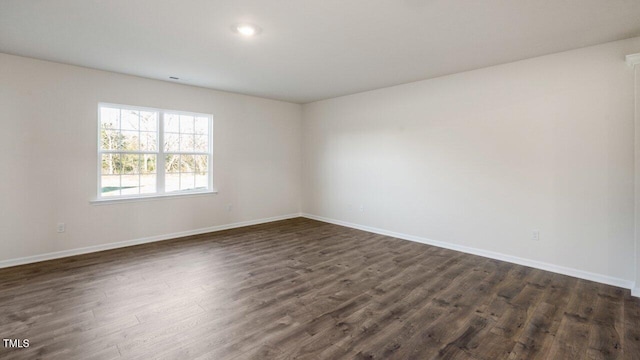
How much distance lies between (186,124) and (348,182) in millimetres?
3193

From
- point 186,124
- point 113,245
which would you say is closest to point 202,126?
point 186,124

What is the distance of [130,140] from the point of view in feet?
15.0

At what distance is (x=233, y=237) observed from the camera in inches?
198

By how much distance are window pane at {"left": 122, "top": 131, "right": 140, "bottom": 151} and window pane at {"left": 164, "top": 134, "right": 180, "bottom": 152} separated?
16.3 inches

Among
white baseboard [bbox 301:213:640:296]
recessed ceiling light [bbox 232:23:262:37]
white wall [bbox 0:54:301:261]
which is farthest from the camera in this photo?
white wall [bbox 0:54:301:261]

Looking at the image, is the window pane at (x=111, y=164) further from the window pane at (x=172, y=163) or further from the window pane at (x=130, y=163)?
the window pane at (x=172, y=163)

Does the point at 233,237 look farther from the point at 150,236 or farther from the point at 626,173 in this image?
the point at 626,173

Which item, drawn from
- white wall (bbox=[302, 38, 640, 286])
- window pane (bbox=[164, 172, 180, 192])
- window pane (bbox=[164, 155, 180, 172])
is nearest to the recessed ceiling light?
white wall (bbox=[302, 38, 640, 286])

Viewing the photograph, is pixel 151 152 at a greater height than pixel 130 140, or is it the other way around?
pixel 130 140

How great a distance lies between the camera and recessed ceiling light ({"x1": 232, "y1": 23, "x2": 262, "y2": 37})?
109 inches

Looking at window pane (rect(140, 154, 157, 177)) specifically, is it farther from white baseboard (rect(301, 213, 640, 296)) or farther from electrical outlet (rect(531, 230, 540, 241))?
electrical outlet (rect(531, 230, 540, 241))

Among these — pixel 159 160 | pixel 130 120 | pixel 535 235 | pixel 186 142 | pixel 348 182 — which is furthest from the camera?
pixel 348 182

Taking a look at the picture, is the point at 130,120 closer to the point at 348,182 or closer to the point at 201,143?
the point at 201,143

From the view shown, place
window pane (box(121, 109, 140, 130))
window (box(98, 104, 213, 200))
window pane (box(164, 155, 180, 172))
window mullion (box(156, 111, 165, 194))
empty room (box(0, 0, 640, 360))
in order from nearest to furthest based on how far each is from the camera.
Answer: empty room (box(0, 0, 640, 360))
window (box(98, 104, 213, 200))
window pane (box(121, 109, 140, 130))
window mullion (box(156, 111, 165, 194))
window pane (box(164, 155, 180, 172))
